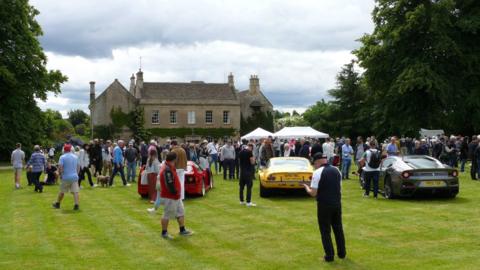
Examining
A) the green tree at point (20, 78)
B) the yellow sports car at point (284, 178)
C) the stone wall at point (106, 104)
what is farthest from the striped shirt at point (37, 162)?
the stone wall at point (106, 104)

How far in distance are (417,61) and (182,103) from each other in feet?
118

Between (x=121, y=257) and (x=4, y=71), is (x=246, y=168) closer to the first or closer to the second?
(x=121, y=257)

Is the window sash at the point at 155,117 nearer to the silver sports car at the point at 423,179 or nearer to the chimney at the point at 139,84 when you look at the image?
the chimney at the point at 139,84

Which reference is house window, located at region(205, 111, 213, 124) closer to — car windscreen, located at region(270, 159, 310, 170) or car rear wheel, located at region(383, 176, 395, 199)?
car windscreen, located at region(270, 159, 310, 170)

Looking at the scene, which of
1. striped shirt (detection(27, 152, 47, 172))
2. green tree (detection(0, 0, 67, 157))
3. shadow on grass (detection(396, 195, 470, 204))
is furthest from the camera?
green tree (detection(0, 0, 67, 157))

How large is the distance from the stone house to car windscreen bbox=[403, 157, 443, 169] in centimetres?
5304

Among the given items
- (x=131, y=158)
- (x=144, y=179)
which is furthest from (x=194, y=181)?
(x=131, y=158)

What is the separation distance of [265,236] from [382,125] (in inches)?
1599

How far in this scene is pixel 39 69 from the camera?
44.8 metres

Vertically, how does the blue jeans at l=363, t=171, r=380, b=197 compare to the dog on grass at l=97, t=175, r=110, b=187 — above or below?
above

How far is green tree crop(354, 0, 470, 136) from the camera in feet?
128

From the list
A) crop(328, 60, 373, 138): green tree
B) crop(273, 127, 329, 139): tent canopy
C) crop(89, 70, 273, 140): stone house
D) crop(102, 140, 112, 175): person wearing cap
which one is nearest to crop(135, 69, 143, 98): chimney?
crop(89, 70, 273, 140): stone house

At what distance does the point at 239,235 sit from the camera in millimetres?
11406

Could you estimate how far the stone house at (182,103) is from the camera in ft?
220
